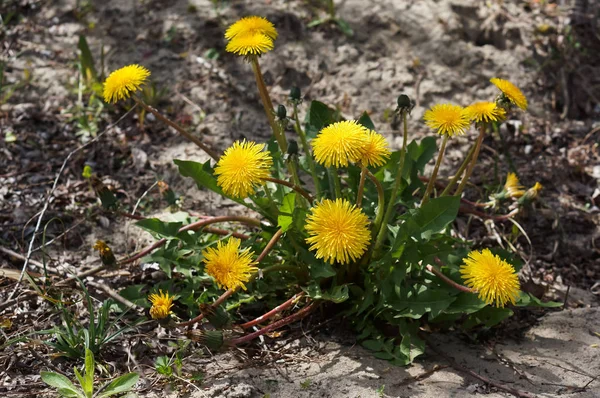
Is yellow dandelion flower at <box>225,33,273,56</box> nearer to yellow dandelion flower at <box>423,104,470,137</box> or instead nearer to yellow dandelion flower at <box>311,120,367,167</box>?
yellow dandelion flower at <box>311,120,367,167</box>

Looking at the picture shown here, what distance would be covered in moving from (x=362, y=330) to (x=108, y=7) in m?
2.88

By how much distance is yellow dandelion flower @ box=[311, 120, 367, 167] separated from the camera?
85.0 inches

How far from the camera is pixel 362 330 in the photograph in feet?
8.66

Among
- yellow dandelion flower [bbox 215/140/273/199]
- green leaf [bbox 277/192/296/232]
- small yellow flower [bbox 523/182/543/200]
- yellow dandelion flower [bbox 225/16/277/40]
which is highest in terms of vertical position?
yellow dandelion flower [bbox 225/16/277/40]

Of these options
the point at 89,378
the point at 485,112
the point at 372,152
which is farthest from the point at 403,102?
the point at 89,378

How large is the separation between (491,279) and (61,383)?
1.46m

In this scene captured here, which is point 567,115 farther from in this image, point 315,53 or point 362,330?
point 362,330

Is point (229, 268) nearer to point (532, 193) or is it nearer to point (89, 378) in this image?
point (89, 378)

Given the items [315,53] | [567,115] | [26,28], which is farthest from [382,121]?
[26,28]

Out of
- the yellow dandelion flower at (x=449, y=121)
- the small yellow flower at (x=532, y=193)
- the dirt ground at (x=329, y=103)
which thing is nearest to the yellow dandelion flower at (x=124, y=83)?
the dirt ground at (x=329, y=103)

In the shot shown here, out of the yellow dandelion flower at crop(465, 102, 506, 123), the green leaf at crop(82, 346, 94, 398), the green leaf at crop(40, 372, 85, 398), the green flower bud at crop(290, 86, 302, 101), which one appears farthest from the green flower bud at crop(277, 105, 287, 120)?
the green leaf at crop(40, 372, 85, 398)

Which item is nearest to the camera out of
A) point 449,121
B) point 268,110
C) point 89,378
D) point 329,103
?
point 89,378

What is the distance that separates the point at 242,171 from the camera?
2.25 metres

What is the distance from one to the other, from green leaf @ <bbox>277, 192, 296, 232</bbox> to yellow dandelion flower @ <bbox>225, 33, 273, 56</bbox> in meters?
0.54
